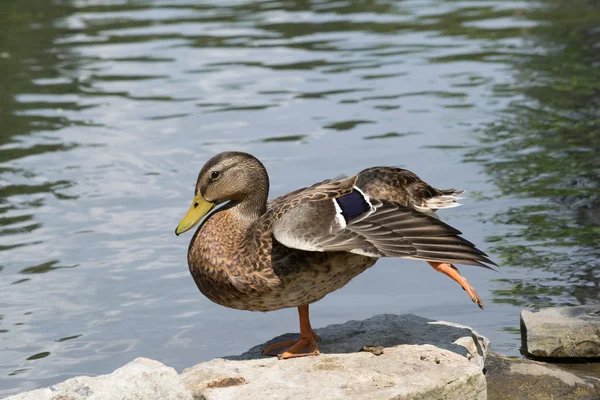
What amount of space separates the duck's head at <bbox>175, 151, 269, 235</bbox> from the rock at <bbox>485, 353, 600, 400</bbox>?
154cm

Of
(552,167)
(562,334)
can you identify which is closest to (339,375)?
(562,334)

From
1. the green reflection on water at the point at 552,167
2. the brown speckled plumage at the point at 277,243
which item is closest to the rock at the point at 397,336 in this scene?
the brown speckled plumage at the point at 277,243

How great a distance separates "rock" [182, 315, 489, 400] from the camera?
4848 mm

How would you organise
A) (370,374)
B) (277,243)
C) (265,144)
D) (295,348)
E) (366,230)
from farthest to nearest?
(265,144)
(295,348)
(277,243)
(366,230)
(370,374)

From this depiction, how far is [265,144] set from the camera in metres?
10.9

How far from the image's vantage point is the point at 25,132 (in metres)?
11.7

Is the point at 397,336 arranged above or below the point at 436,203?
below

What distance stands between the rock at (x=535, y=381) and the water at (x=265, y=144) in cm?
56

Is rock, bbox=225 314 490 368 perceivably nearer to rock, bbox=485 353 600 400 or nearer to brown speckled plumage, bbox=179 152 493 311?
rock, bbox=485 353 600 400

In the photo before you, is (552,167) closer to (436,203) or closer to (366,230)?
(436,203)

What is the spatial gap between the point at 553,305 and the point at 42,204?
4.74 metres

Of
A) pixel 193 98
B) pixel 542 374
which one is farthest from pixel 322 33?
pixel 542 374

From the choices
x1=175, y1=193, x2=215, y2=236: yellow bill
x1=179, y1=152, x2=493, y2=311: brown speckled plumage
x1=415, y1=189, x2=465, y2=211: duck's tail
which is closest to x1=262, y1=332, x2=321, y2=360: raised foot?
x1=179, y1=152, x2=493, y2=311: brown speckled plumage

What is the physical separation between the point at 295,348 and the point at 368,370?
56 centimetres
